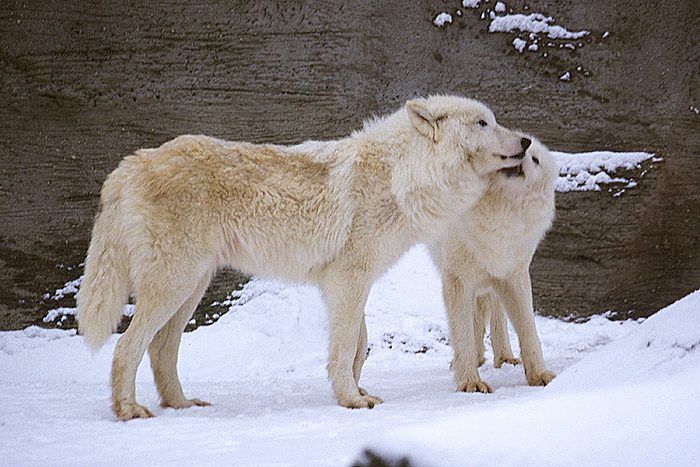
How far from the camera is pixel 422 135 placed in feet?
16.7

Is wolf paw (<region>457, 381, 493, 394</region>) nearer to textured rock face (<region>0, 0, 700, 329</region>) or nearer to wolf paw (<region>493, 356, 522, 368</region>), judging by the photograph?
wolf paw (<region>493, 356, 522, 368</region>)

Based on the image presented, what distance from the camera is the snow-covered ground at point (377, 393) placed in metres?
1.59

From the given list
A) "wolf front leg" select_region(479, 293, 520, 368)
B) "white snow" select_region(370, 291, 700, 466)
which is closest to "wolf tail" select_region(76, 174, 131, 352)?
"wolf front leg" select_region(479, 293, 520, 368)

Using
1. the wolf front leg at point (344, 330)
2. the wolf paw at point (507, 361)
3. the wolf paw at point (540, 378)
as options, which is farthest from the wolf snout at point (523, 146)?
the wolf paw at point (507, 361)

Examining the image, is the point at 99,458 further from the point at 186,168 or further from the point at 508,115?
the point at 508,115

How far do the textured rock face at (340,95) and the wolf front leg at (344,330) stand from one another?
5111 millimetres

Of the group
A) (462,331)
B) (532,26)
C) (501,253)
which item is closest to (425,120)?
(501,253)

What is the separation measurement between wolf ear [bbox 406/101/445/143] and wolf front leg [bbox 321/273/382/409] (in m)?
1.16

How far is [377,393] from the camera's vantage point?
5.36 metres

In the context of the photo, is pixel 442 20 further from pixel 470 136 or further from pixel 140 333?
pixel 140 333

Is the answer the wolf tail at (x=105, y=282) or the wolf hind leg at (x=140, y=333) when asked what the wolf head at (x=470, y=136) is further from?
the wolf tail at (x=105, y=282)

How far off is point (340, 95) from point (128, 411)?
646cm

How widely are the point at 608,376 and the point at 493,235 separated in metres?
2.77

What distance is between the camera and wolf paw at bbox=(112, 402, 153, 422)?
419 cm
